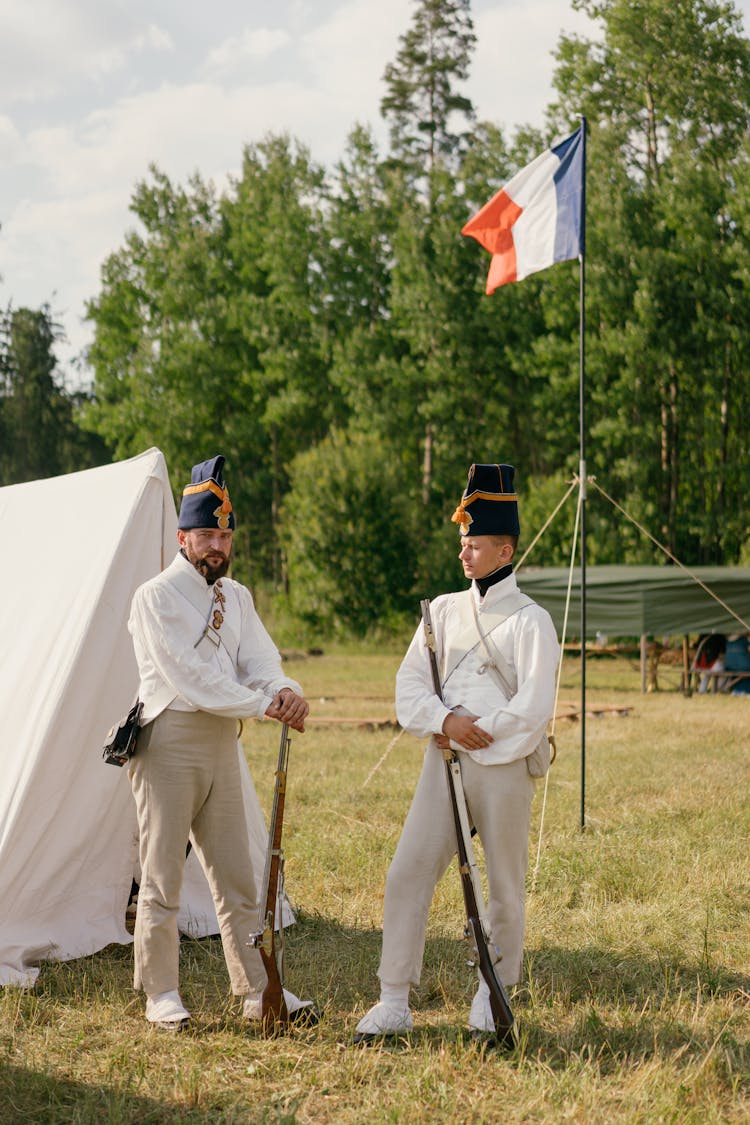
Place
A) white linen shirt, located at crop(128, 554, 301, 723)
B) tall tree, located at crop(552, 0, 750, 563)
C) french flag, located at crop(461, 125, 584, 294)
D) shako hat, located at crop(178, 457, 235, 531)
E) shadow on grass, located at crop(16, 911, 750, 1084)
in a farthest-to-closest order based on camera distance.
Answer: tall tree, located at crop(552, 0, 750, 563) → french flag, located at crop(461, 125, 584, 294) → shako hat, located at crop(178, 457, 235, 531) → white linen shirt, located at crop(128, 554, 301, 723) → shadow on grass, located at crop(16, 911, 750, 1084)

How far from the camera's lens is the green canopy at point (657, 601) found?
17219 mm

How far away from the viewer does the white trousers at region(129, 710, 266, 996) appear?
4570mm

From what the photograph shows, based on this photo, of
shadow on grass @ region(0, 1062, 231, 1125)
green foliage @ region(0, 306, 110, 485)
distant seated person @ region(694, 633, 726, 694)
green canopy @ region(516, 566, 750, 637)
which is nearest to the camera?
shadow on grass @ region(0, 1062, 231, 1125)

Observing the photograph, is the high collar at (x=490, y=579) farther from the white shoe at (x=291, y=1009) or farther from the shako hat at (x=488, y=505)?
the white shoe at (x=291, y=1009)

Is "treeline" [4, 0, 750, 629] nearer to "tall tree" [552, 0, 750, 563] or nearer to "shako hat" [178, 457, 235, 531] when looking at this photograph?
"tall tree" [552, 0, 750, 563]

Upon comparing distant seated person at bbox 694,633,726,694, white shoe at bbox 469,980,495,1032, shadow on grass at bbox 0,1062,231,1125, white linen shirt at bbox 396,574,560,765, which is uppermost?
white linen shirt at bbox 396,574,560,765

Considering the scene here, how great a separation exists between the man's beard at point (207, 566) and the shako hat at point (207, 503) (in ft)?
0.34

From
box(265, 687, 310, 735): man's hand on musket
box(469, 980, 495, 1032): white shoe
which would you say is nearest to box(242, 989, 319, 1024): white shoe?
box(469, 980, 495, 1032): white shoe

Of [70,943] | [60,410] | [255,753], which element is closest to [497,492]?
[70,943]

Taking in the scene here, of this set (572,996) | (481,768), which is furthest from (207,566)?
(572,996)

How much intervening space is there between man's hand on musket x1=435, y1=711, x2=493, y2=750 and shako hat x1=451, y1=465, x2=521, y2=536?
723mm

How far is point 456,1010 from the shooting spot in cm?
481

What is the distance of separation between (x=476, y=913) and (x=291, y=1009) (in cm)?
91

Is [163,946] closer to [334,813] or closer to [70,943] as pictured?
[70,943]
